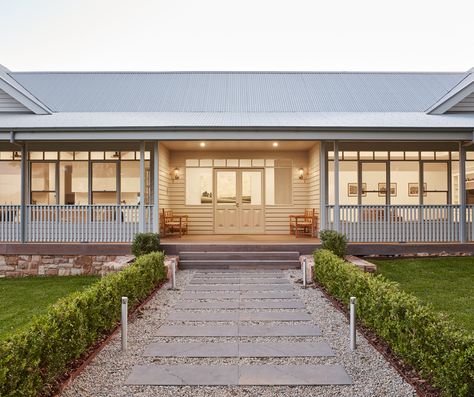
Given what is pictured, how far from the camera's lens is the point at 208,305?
7219 mm

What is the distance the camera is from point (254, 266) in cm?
1063

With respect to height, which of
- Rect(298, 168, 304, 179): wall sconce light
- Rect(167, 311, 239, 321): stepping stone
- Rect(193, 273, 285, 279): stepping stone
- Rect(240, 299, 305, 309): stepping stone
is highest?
Rect(298, 168, 304, 179): wall sconce light

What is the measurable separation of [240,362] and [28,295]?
546cm

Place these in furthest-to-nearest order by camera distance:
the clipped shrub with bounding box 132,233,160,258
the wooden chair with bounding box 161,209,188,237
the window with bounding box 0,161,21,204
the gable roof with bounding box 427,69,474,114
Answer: the wooden chair with bounding box 161,209,188,237, the window with bounding box 0,161,21,204, the gable roof with bounding box 427,69,474,114, the clipped shrub with bounding box 132,233,160,258

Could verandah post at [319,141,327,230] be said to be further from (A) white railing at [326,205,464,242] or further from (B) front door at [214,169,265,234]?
(B) front door at [214,169,265,234]

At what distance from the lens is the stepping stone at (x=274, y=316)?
6.36 meters

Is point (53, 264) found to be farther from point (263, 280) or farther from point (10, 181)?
A: point (263, 280)

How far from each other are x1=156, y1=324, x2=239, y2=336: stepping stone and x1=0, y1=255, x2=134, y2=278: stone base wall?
535cm

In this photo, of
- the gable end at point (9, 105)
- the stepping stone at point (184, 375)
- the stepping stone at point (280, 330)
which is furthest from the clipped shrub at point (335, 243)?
the gable end at point (9, 105)

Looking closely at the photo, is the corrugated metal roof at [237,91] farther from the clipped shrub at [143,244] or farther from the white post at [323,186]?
the clipped shrub at [143,244]

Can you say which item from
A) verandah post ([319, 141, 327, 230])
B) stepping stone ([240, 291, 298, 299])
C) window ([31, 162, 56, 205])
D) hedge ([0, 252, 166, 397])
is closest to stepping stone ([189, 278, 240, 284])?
stepping stone ([240, 291, 298, 299])

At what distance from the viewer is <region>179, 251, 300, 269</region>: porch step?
10.6m

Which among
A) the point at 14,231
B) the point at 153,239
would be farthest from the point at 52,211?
the point at 153,239

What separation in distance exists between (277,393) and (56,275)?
8456 millimetres
